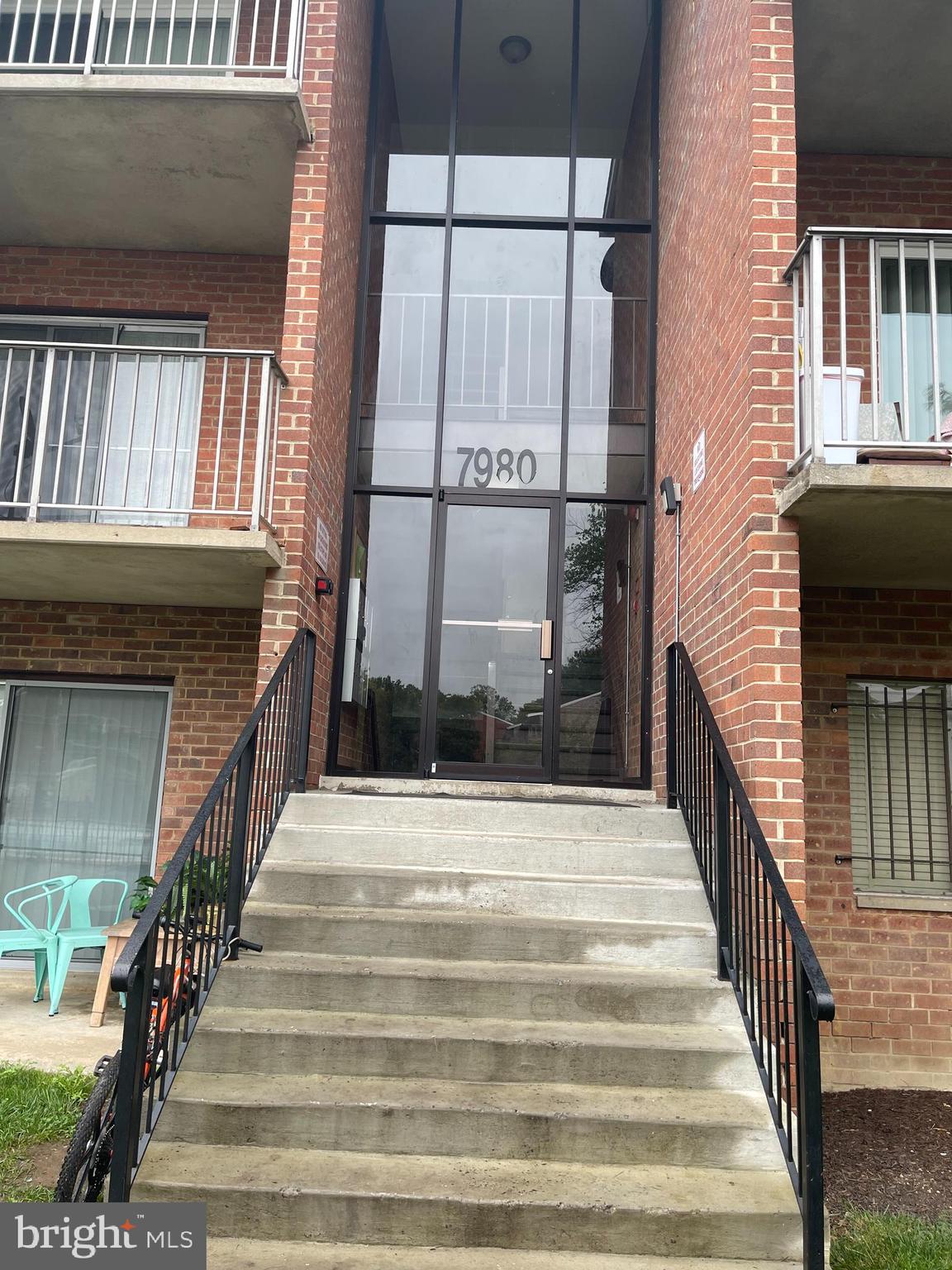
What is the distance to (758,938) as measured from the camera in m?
3.62

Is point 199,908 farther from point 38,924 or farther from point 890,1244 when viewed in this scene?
point 38,924

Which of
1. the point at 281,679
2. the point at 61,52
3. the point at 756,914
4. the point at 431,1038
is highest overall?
the point at 61,52

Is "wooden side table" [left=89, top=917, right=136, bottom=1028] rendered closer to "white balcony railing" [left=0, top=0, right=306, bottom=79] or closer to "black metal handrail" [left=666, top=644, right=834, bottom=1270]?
"black metal handrail" [left=666, top=644, right=834, bottom=1270]

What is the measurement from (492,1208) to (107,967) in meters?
3.49

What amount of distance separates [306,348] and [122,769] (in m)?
3.32

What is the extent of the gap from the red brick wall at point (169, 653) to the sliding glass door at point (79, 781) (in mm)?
200

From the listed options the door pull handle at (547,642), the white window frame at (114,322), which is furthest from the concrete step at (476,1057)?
the white window frame at (114,322)

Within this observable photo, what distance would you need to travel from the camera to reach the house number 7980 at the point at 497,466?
22.2 ft

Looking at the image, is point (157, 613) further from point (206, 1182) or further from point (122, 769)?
point (206, 1182)

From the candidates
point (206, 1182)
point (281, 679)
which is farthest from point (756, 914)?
point (281, 679)

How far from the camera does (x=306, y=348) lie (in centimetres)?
562

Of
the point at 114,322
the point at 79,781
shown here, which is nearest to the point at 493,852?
the point at 79,781

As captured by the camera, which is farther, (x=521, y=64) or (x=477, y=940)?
(x=521, y=64)

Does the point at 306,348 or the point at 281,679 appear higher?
the point at 306,348
